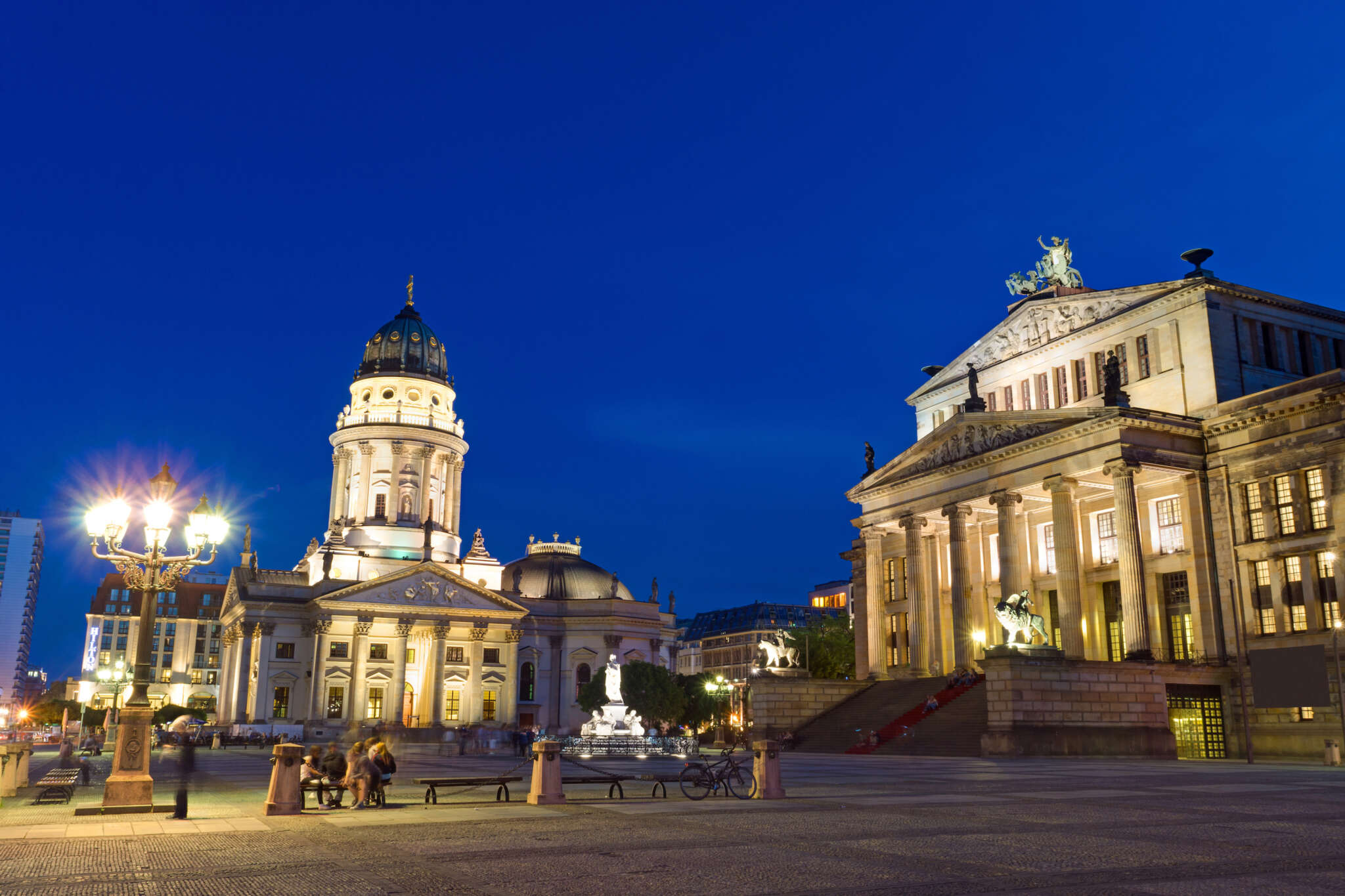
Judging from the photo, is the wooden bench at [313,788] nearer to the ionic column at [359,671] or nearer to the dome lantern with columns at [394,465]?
the ionic column at [359,671]

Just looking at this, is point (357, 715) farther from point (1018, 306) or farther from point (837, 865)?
point (837, 865)

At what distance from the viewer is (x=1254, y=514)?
147ft

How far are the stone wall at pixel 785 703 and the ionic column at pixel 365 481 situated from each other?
188ft

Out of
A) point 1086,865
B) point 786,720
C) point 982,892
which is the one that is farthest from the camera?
point 786,720

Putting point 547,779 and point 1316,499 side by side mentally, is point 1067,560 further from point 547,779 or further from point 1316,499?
point 547,779

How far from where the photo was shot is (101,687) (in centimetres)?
14662

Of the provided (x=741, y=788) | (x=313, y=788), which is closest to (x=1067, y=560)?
(x=741, y=788)

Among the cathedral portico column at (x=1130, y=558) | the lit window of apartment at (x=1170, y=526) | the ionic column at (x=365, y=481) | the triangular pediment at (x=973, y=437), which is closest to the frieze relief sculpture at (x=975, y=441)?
the triangular pediment at (x=973, y=437)

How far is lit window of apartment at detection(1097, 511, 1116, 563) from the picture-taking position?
5191 centimetres

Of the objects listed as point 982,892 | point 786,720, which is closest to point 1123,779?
point 982,892

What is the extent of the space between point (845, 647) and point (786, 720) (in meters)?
40.9

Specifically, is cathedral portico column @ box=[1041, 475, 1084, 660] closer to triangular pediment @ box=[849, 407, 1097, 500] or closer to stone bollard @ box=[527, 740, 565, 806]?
triangular pediment @ box=[849, 407, 1097, 500]

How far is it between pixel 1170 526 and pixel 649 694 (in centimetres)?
5189

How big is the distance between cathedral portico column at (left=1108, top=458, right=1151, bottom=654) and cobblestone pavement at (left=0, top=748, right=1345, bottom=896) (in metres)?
20.3
